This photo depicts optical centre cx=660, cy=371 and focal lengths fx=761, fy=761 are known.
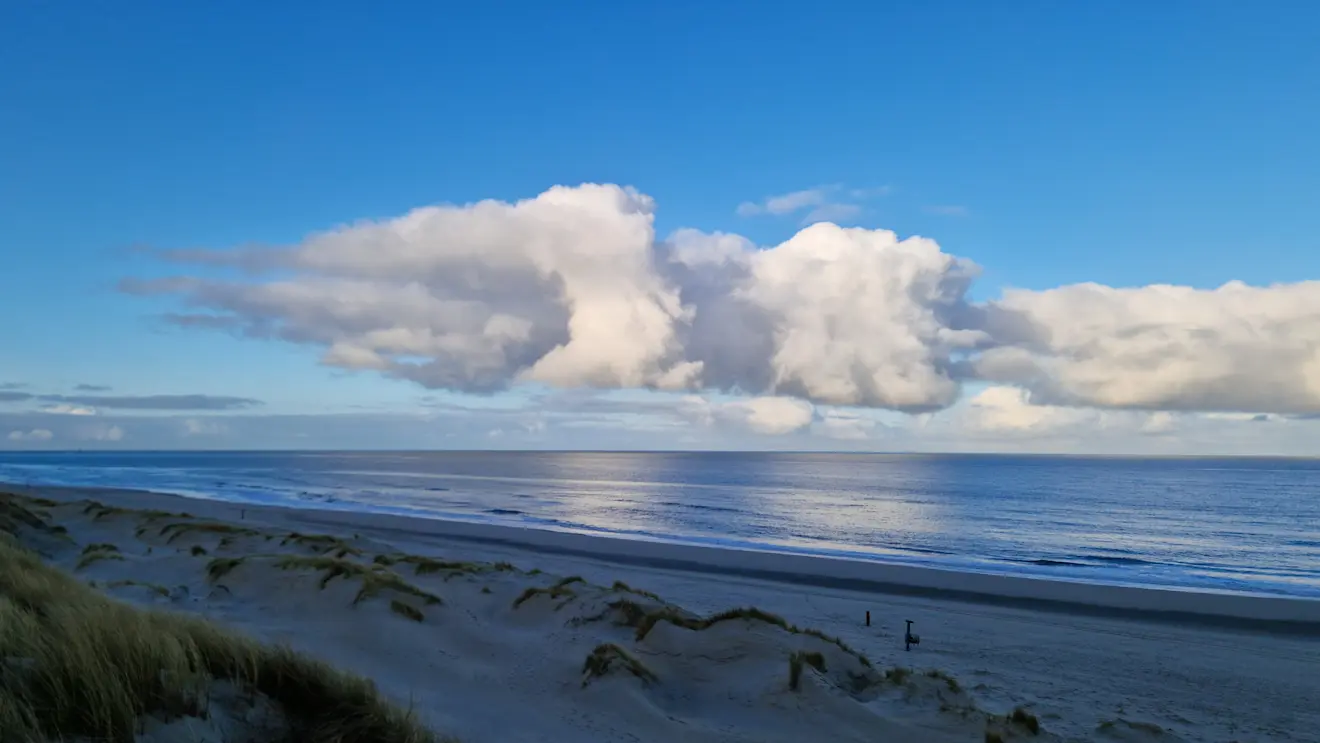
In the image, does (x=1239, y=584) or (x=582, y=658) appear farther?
(x=1239, y=584)

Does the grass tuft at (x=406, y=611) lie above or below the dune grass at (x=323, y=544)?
above

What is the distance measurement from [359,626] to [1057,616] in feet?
56.6

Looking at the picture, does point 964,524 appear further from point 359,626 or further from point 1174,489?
point 1174,489

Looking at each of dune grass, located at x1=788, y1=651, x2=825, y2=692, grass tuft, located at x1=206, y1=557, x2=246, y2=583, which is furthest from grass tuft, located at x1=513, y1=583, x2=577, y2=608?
grass tuft, located at x1=206, y1=557, x2=246, y2=583

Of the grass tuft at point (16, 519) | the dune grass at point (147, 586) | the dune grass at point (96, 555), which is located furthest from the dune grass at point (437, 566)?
the grass tuft at point (16, 519)

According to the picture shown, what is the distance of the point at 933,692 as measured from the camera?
9.63 meters

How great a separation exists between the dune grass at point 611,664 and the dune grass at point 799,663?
5.35 feet

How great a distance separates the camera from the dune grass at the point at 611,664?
29.6 feet

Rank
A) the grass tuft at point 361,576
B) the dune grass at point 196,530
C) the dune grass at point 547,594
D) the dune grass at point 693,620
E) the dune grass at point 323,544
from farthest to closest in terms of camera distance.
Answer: the dune grass at point 196,530 → the dune grass at point 323,544 → the dune grass at point 547,594 → the grass tuft at point 361,576 → the dune grass at point 693,620

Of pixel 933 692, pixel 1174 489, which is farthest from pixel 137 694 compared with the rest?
pixel 1174 489

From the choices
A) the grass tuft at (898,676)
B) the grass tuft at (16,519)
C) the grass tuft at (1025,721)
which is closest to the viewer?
the grass tuft at (1025,721)

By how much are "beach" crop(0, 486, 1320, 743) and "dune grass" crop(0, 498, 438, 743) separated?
3.60ft

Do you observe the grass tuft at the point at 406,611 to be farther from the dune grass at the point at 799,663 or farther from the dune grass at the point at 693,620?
the dune grass at the point at 799,663

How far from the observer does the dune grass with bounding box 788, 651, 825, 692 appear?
889 centimetres
